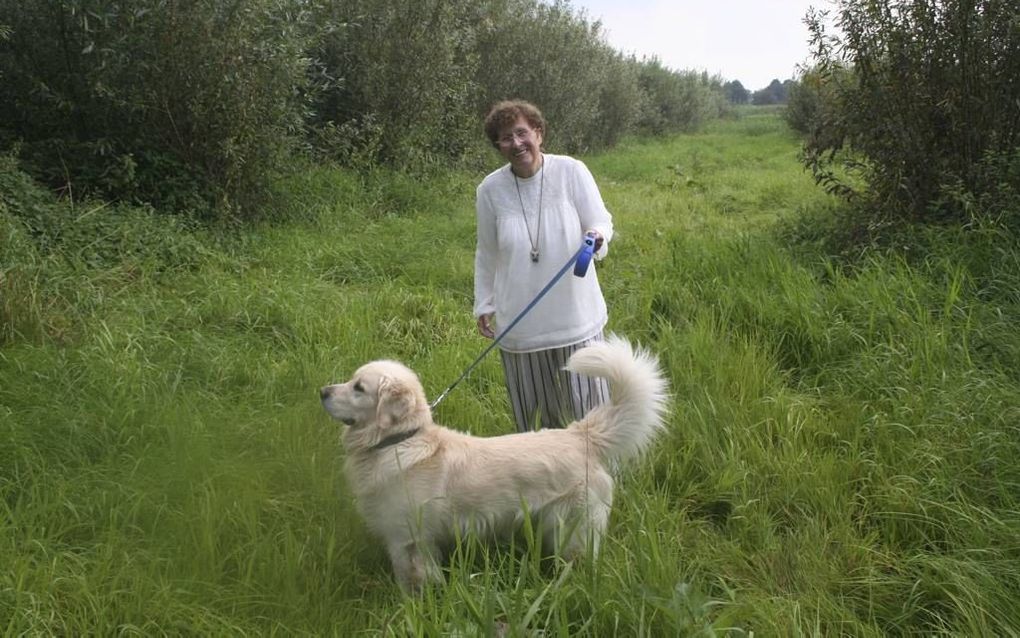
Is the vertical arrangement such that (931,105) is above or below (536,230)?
above

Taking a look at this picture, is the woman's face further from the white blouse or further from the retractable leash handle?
the retractable leash handle

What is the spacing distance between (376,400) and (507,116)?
140 cm

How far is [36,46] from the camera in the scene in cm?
654

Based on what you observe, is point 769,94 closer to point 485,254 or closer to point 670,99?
point 670,99

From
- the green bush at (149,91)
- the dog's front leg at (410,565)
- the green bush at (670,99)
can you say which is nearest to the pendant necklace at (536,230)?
the dog's front leg at (410,565)

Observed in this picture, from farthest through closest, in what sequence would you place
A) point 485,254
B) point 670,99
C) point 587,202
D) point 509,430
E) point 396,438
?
point 670,99 → point 509,430 → point 485,254 → point 587,202 → point 396,438

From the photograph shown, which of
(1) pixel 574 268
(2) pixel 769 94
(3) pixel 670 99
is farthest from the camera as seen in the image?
(2) pixel 769 94

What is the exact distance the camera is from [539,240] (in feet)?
9.87

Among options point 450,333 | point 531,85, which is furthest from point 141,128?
point 531,85

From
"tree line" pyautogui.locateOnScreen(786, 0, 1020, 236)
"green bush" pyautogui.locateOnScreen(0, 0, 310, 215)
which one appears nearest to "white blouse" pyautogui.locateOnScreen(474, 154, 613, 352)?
"tree line" pyautogui.locateOnScreen(786, 0, 1020, 236)

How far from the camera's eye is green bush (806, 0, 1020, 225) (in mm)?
5176

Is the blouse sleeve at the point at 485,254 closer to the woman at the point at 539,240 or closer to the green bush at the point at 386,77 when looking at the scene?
the woman at the point at 539,240

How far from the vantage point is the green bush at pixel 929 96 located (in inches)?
204

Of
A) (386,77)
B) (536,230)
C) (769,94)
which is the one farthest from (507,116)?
(769,94)
